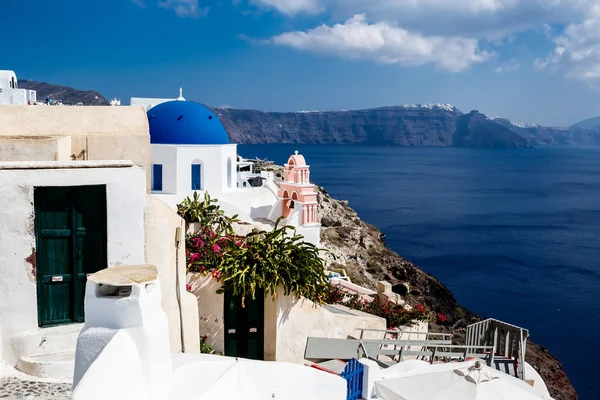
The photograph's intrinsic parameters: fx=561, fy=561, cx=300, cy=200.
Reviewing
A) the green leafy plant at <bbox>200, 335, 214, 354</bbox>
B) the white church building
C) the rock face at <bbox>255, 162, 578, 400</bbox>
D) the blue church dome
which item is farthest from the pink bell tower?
the green leafy plant at <bbox>200, 335, 214, 354</bbox>

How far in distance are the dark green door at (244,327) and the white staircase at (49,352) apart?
453 cm

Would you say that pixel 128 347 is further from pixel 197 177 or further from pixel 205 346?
pixel 197 177

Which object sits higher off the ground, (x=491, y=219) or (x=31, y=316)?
(x=31, y=316)

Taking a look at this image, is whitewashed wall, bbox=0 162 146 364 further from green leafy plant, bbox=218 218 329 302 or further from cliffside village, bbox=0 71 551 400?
green leafy plant, bbox=218 218 329 302

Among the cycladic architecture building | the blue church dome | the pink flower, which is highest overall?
the blue church dome

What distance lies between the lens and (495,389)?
27.9ft

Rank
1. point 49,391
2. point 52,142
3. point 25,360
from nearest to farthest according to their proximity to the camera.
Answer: point 49,391 → point 25,360 → point 52,142

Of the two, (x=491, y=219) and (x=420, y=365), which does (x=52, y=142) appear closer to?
(x=420, y=365)

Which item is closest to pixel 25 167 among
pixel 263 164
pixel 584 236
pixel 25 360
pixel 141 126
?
pixel 25 360

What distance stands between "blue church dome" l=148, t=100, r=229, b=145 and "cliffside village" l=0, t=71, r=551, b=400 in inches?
302

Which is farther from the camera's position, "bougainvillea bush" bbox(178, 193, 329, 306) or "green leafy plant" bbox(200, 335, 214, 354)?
"bougainvillea bush" bbox(178, 193, 329, 306)

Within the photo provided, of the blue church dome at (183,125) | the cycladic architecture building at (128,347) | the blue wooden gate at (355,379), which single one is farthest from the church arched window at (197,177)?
the cycladic architecture building at (128,347)

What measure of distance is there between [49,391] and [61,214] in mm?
2191

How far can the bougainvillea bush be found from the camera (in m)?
11.1
